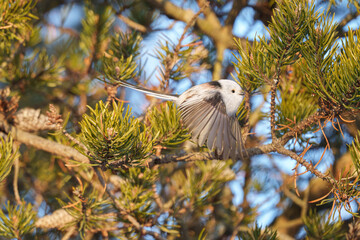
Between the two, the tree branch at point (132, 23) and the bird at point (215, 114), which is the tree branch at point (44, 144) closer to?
the bird at point (215, 114)

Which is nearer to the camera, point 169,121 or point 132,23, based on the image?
point 169,121

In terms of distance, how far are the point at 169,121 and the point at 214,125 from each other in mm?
71

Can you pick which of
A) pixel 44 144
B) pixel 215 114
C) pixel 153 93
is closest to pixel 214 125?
pixel 215 114

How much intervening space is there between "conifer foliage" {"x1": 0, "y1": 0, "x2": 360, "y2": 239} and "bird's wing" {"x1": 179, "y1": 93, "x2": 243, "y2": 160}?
0.02 metres

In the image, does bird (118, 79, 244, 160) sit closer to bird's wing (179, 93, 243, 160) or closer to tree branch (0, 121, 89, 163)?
bird's wing (179, 93, 243, 160)

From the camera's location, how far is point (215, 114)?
0.55 meters

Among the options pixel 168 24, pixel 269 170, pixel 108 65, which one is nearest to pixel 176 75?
pixel 108 65

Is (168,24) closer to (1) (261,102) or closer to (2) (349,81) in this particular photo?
(1) (261,102)

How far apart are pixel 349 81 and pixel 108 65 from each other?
38cm

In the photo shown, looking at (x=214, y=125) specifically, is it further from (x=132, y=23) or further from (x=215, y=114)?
(x=132, y=23)

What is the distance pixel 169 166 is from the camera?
0.96m

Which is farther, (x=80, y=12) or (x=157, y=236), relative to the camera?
(x=80, y=12)

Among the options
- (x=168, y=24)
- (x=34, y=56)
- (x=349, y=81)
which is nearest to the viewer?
(x=349, y=81)

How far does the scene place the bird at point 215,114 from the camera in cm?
50
